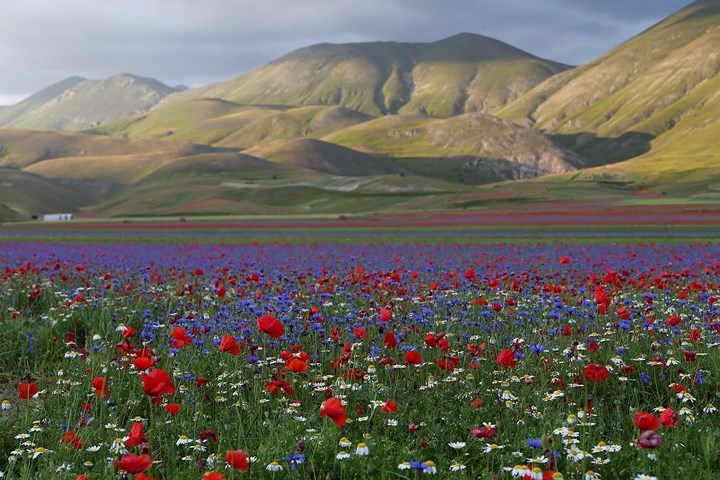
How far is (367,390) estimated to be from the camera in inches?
254

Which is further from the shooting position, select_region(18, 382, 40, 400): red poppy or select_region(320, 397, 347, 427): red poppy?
select_region(18, 382, 40, 400): red poppy

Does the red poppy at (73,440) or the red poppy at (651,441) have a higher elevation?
the red poppy at (651,441)

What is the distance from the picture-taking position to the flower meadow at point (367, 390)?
4676mm

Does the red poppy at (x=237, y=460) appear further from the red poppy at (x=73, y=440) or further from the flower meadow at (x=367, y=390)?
the red poppy at (x=73, y=440)

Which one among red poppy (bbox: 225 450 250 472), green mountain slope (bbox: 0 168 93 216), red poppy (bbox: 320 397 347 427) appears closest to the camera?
red poppy (bbox: 225 450 250 472)

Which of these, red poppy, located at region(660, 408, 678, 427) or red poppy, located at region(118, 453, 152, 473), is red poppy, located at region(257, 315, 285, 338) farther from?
red poppy, located at region(660, 408, 678, 427)

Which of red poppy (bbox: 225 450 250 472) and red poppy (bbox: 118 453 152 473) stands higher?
red poppy (bbox: 118 453 152 473)

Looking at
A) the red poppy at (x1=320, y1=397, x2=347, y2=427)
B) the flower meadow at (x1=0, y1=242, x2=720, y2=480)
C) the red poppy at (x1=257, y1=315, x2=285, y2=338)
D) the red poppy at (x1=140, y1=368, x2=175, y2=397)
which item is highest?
the red poppy at (x1=257, y1=315, x2=285, y2=338)

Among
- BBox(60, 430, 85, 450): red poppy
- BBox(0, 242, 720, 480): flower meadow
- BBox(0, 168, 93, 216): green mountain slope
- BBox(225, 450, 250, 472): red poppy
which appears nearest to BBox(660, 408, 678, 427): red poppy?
BBox(0, 242, 720, 480): flower meadow

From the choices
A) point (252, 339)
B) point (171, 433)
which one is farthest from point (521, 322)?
point (171, 433)

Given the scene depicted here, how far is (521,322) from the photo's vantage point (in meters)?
8.76

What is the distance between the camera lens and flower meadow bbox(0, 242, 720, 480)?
15.3 feet

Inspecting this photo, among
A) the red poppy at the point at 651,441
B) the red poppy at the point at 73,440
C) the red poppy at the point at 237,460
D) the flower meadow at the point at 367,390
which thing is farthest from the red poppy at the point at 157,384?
the red poppy at the point at 651,441

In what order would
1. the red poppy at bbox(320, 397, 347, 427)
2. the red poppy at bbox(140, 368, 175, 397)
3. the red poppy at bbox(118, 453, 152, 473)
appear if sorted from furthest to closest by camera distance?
the red poppy at bbox(320, 397, 347, 427)
the red poppy at bbox(140, 368, 175, 397)
the red poppy at bbox(118, 453, 152, 473)
